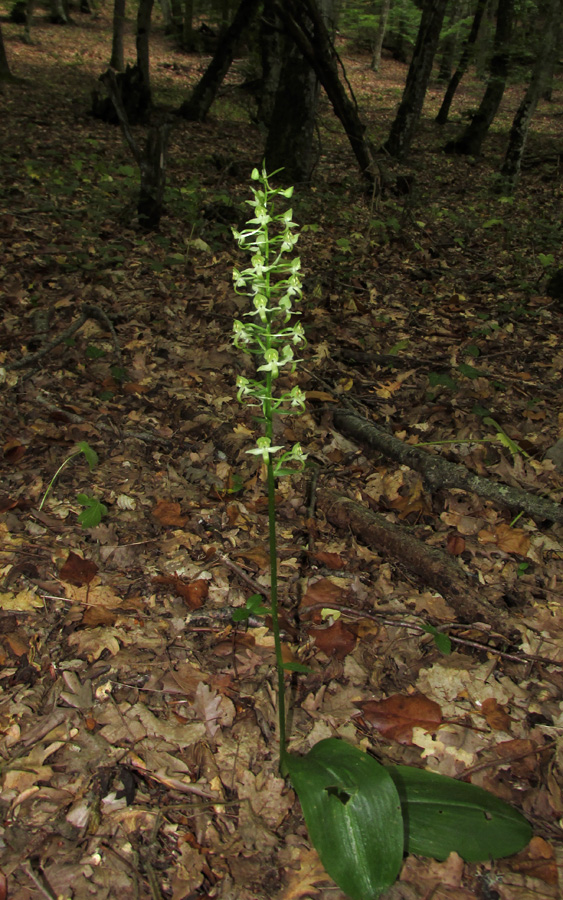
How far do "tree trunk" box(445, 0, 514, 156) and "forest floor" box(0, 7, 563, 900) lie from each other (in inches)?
336

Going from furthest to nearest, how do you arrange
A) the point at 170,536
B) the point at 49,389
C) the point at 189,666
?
the point at 49,389 → the point at 170,536 → the point at 189,666

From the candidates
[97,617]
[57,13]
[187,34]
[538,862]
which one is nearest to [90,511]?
[97,617]

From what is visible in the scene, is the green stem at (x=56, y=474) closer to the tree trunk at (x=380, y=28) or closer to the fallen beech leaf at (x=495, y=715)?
the fallen beech leaf at (x=495, y=715)

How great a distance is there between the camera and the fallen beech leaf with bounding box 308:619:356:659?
91.2 inches

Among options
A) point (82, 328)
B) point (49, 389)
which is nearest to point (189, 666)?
point (49, 389)

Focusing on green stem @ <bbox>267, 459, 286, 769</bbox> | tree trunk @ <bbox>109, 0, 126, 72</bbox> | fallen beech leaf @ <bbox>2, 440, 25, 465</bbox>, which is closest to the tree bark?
fallen beech leaf @ <bbox>2, 440, 25, 465</bbox>

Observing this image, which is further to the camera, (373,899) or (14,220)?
(14,220)

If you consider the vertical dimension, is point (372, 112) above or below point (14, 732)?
above

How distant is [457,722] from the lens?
2.09 metres

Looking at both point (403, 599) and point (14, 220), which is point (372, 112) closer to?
point (14, 220)

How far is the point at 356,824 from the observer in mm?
1601

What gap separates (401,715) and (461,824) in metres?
0.45

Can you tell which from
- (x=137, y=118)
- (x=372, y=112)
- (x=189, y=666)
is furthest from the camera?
(x=372, y=112)

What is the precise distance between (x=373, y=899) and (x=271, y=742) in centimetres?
57
